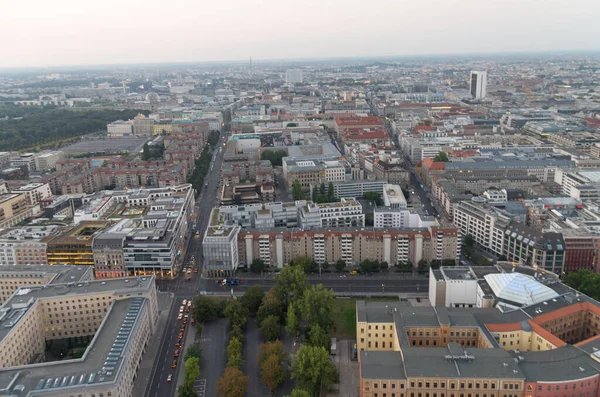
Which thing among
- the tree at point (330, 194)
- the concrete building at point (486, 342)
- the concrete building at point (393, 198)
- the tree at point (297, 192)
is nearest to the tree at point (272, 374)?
the concrete building at point (486, 342)

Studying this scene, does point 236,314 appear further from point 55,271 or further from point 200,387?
point 55,271

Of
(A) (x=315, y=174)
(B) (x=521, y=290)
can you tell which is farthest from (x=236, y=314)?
(A) (x=315, y=174)

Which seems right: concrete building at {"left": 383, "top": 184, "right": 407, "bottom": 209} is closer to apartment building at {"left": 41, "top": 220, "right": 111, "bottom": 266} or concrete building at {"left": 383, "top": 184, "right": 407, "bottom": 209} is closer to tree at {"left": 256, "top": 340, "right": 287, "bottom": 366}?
tree at {"left": 256, "top": 340, "right": 287, "bottom": 366}

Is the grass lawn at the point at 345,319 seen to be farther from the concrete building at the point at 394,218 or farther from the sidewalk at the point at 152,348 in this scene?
the concrete building at the point at 394,218

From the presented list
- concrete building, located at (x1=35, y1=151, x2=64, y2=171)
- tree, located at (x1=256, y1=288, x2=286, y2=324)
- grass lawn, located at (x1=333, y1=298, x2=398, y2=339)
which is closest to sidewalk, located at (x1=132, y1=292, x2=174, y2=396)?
tree, located at (x1=256, y1=288, x2=286, y2=324)

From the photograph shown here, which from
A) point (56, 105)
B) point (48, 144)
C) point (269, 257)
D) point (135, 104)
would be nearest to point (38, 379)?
point (269, 257)

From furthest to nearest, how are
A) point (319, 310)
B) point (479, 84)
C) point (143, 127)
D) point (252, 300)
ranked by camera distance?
point (479, 84) < point (143, 127) < point (252, 300) < point (319, 310)
